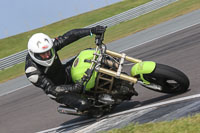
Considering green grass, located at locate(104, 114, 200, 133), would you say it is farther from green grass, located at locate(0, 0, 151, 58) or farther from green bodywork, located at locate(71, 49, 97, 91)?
green grass, located at locate(0, 0, 151, 58)

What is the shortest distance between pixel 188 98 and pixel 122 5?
2320cm

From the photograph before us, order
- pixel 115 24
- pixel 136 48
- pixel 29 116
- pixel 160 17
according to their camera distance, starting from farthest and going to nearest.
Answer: pixel 115 24 < pixel 160 17 < pixel 136 48 < pixel 29 116

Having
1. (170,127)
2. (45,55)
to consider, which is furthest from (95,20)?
(170,127)

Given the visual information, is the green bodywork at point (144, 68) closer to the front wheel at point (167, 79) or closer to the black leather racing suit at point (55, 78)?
the front wheel at point (167, 79)

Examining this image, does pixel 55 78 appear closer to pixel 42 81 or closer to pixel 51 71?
pixel 51 71

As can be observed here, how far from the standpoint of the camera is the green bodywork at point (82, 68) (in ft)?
20.6

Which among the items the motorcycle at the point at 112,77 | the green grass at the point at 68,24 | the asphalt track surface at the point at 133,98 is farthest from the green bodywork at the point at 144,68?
the green grass at the point at 68,24

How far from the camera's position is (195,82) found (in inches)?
268

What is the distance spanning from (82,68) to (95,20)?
19351 mm

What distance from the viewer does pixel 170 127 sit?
466 centimetres

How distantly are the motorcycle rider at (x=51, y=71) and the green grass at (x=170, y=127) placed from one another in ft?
4.10

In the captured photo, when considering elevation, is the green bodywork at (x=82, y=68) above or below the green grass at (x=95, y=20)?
above

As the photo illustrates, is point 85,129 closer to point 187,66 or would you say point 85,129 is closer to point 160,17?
point 187,66

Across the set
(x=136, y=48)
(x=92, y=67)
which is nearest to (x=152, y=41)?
(x=136, y=48)
